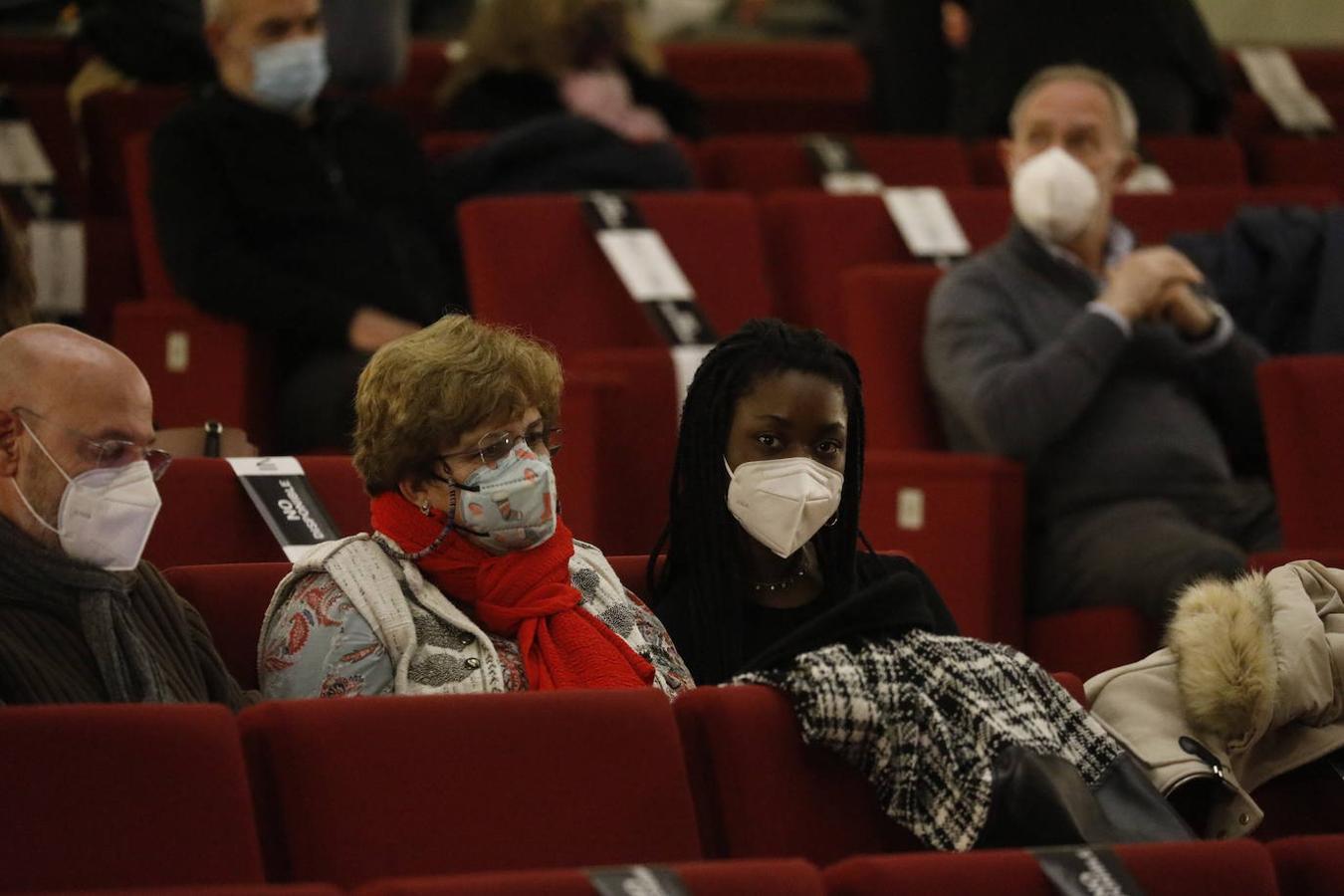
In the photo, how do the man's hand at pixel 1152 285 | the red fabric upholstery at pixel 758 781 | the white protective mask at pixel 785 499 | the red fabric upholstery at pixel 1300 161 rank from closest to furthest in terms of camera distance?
the red fabric upholstery at pixel 758 781 → the white protective mask at pixel 785 499 → the man's hand at pixel 1152 285 → the red fabric upholstery at pixel 1300 161

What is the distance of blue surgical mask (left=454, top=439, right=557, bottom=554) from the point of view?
7.01 ft

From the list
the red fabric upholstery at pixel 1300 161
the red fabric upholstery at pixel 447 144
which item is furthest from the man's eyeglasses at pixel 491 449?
the red fabric upholstery at pixel 1300 161

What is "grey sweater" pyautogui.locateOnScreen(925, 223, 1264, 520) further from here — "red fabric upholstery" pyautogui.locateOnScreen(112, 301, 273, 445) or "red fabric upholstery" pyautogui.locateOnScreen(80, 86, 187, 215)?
"red fabric upholstery" pyautogui.locateOnScreen(80, 86, 187, 215)

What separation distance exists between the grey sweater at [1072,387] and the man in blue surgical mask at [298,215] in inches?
34.9

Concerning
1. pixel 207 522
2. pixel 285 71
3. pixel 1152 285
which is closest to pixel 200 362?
pixel 285 71

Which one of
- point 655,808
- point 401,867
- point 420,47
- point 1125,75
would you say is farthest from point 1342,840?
point 420,47

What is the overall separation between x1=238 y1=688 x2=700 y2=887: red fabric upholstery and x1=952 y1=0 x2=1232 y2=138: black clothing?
10.5 feet

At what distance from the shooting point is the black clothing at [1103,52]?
4.71m

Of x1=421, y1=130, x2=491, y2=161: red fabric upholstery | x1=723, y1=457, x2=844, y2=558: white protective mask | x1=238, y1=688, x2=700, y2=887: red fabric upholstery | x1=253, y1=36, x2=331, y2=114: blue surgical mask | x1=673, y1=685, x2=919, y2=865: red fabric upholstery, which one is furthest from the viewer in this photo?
x1=421, y1=130, x2=491, y2=161: red fabric upholstery

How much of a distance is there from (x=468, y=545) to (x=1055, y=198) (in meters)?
1.59

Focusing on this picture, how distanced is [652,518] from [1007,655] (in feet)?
4.48

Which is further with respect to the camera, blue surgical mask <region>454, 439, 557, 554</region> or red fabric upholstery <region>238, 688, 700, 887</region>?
blue surgical mask <region>454, 439, 557, 554</region>

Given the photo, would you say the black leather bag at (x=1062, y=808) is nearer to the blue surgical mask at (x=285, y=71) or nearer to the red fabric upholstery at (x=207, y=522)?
the red fabric upholstery at (x=207, y=522)

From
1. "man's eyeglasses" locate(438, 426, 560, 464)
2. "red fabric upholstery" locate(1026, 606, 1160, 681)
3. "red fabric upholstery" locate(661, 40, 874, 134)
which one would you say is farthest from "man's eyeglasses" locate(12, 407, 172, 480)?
"red fabric upholstery" locate(661, 40, 874, 134)
